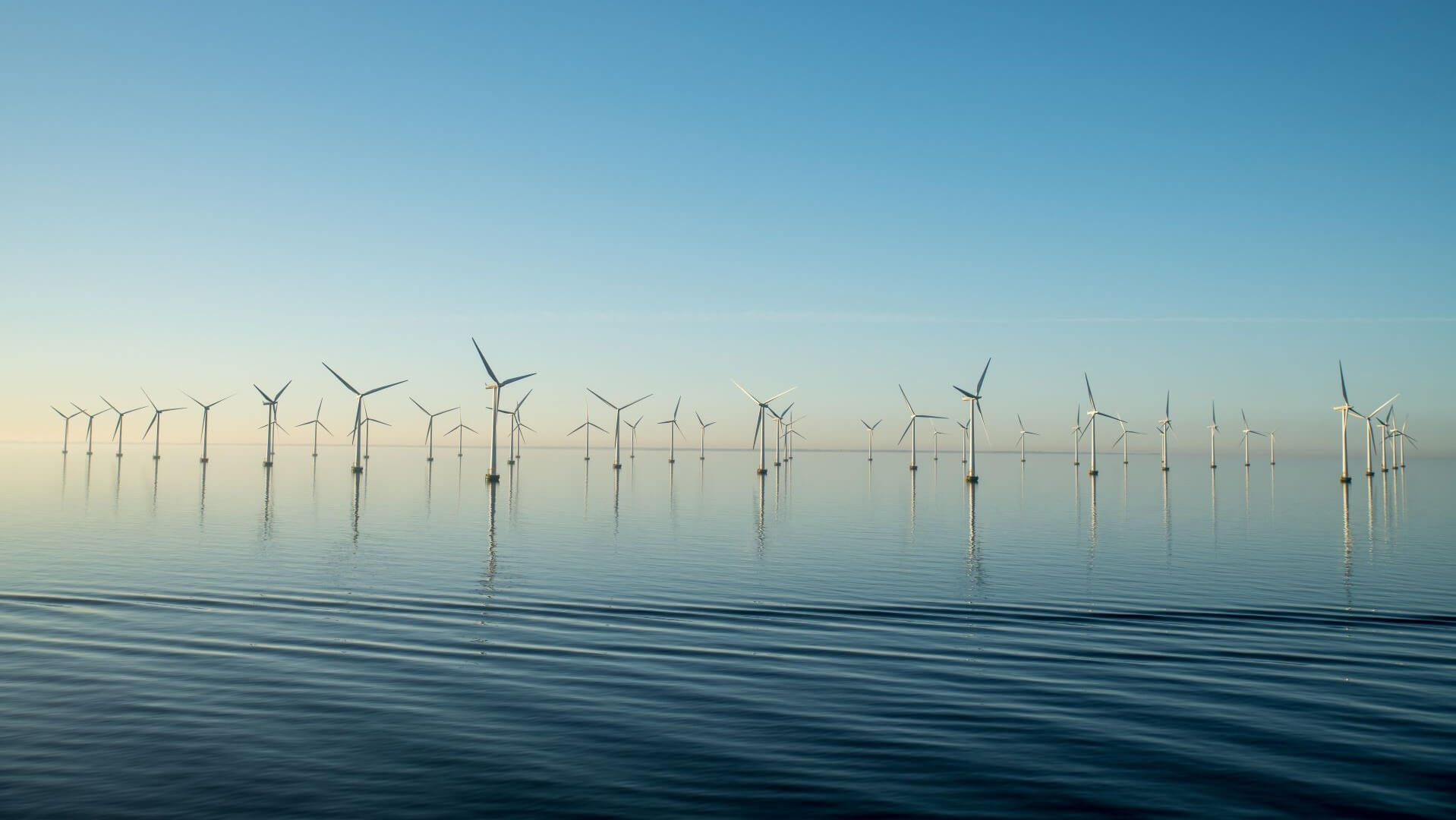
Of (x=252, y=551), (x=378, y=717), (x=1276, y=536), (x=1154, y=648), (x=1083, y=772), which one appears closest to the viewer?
(x=1083, y=772)

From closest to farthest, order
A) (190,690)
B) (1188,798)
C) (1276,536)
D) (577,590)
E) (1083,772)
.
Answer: (1188,798), (1083,772), (190,690), (577,590), (1276,536)

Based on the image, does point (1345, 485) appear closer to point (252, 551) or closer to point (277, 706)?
point (252, 551)

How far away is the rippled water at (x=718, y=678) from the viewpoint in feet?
45.4

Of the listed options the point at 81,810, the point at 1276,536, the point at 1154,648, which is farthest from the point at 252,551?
the point at 1276,536

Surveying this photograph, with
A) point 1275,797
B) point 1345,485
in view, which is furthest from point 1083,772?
point 1345,485

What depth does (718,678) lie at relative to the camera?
20.9m

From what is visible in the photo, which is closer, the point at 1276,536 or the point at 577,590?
the point at 577,590

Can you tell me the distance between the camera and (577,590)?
113ft

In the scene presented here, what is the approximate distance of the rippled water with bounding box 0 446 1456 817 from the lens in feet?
45.4

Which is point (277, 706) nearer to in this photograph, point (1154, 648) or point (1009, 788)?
point (1009, 788)

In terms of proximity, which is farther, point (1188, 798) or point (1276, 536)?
point (1276, 536)

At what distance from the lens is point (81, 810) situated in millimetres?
12648

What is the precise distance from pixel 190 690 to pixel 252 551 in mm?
30152

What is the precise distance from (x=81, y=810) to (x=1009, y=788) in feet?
41.5
